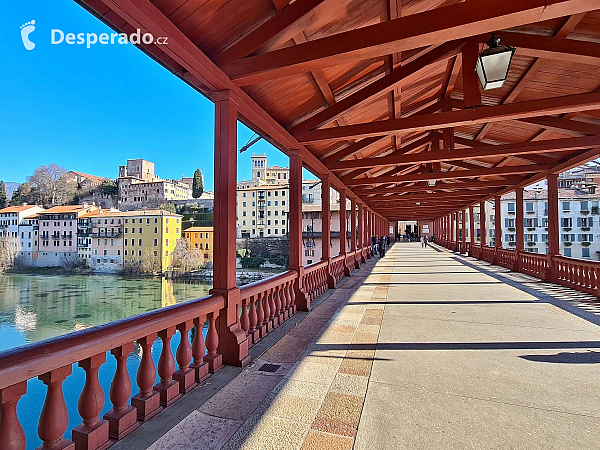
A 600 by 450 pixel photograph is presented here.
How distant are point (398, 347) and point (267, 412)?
1696 mm

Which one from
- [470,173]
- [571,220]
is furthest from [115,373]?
[571,220]

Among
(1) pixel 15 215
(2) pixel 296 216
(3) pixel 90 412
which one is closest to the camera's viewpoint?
(3) pixel 90 412

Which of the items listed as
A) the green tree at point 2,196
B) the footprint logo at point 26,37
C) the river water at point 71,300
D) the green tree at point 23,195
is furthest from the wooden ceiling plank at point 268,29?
the river water at point 71,300

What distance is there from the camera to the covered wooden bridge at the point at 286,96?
1706 mm

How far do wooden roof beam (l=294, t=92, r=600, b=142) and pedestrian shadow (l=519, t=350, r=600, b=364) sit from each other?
107 inches

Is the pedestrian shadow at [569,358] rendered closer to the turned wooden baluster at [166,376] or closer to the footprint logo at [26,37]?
A: the turned wooden baluster at [166,376]

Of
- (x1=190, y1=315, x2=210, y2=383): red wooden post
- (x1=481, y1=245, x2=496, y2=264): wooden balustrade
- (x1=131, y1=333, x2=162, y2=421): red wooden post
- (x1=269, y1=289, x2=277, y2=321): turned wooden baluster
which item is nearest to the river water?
(x1=481, y1=245, x2=496, y2=264): wooden balustrade

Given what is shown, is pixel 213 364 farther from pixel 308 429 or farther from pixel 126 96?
pixel 126 96

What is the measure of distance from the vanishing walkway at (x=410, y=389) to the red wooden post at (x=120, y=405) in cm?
7

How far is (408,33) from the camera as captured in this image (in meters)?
2.14

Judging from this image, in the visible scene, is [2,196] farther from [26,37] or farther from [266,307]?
[266,307]

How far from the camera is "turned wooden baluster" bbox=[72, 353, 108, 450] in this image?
1.57m

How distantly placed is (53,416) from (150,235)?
25686mm

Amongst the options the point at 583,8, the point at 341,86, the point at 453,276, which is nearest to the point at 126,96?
the point at 341,86
